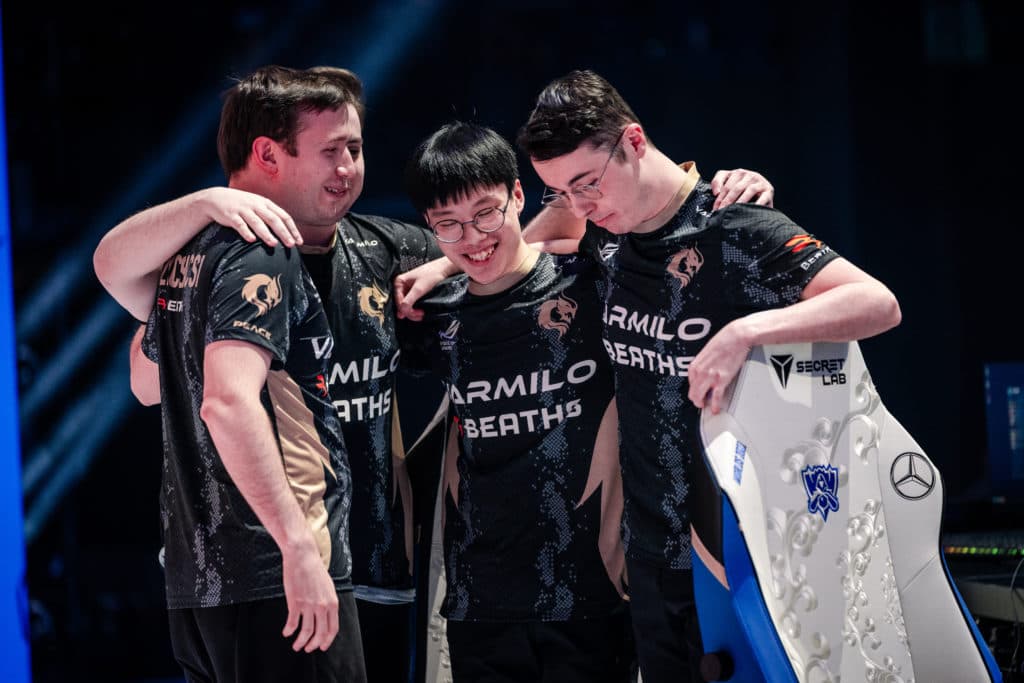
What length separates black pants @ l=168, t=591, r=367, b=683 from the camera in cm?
202

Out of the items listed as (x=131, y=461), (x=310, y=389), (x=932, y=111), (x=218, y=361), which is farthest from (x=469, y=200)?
(x=932, y=111)

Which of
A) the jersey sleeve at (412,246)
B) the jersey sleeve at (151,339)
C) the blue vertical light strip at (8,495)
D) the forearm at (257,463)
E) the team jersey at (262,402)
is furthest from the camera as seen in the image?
the blue vertical light strip at (8,495)

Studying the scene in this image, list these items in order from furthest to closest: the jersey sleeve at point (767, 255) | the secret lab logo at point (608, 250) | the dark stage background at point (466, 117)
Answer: the dark stage background at point (466, 117) < the secret lab logo at point (608, 250) < the jersey sleeve at point (767, 255)

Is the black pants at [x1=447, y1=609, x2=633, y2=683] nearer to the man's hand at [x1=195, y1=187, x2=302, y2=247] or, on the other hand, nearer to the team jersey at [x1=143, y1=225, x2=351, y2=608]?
the team jersey at [x1=143, y1=225, x2=351, y2=608]

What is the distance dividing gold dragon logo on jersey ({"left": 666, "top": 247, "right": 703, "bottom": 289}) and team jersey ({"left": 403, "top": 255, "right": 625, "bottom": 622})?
1.09 feet

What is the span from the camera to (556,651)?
2521 millimetres

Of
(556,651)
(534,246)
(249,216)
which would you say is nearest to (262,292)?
(249,216)

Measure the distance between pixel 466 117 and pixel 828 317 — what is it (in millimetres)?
2338

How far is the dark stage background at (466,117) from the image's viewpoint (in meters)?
4.05

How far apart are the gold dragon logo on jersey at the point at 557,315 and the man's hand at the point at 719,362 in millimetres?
521

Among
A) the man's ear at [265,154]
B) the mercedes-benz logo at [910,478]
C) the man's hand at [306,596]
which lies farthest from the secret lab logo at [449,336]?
the mercedes-benz logo at [910,478]

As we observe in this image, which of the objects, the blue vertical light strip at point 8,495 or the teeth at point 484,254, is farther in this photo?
the blue vertical light strip at point 8,495

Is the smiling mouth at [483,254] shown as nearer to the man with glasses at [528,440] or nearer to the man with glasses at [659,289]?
the man with glasses at [528,440]

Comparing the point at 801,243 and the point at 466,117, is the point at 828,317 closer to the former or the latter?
the point at 801,243
